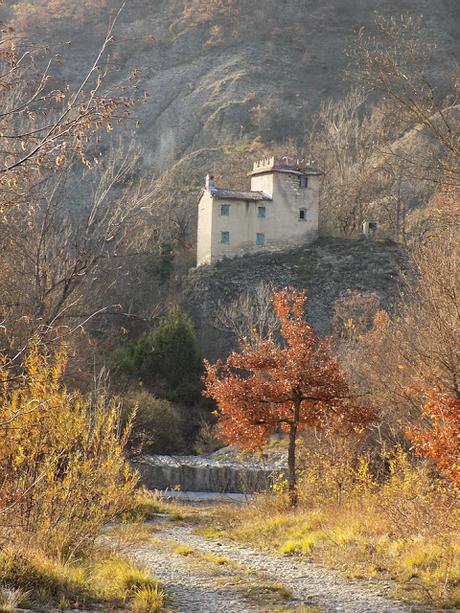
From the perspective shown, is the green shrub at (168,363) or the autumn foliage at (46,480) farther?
the green shrub at (168,363)

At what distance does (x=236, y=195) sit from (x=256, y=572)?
1487 inches

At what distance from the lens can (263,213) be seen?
4806 cm

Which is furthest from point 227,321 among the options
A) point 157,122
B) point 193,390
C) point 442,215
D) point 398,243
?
point 157,122

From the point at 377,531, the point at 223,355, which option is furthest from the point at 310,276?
the point at 377,531

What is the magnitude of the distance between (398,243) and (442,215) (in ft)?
116

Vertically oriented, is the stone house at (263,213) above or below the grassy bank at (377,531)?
above

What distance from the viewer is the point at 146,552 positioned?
494 inches

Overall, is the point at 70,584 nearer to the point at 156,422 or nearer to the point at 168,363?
the point at 156,422

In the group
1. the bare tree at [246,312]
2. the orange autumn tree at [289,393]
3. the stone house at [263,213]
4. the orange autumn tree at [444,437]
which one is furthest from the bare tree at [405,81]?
the stone house at [263,213]

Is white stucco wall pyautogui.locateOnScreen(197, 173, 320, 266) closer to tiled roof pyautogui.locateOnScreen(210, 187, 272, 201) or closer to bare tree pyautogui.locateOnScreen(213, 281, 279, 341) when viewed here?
tiled roof pyautogui.locateOnScreen(210, 187, 272, 201)

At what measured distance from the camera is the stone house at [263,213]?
46844 mm

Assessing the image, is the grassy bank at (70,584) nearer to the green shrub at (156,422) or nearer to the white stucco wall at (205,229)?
the green shrub at (156,422)

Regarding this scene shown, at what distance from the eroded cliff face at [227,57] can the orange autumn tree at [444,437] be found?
57634mm

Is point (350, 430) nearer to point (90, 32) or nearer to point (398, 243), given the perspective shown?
point (398, 243)
